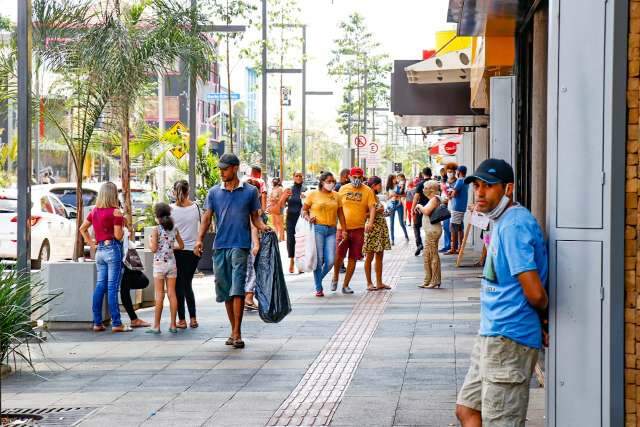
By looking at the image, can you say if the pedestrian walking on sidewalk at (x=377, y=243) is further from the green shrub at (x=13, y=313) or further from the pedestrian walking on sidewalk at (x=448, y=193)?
the green shrub at (x=13, y=313)

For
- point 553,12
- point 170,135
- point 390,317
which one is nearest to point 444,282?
point 390,317

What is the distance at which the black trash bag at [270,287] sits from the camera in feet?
38.3

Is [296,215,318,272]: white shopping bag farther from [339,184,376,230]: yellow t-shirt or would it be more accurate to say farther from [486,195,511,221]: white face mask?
[486,195,511,221]: white face mask

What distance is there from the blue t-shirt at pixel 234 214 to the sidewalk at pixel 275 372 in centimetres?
108

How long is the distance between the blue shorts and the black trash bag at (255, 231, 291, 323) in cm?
23

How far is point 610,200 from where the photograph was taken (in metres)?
5.41

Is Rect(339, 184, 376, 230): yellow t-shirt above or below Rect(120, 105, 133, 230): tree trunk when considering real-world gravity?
below

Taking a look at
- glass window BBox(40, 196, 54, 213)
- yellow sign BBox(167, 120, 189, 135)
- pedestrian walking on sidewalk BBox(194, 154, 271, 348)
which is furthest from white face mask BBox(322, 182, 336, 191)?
yellow sign BBox(167, 120, 189, 135)

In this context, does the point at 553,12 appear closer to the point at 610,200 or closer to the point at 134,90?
the point at 610,200

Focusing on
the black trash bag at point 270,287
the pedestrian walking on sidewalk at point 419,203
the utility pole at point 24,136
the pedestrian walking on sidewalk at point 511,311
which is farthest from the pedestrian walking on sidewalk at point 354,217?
the pedestrian walking on sidewalk at point 511,311

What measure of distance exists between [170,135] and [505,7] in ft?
46.5

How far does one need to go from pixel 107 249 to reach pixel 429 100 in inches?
497

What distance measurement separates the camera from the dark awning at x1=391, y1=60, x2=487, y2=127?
23781mm

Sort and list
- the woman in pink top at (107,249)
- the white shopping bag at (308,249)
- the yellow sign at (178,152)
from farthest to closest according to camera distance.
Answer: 1. the yellow sign at (178,152)
2. the white shopping bag at (308,249)
3. the woman in pink top at (107,249)
